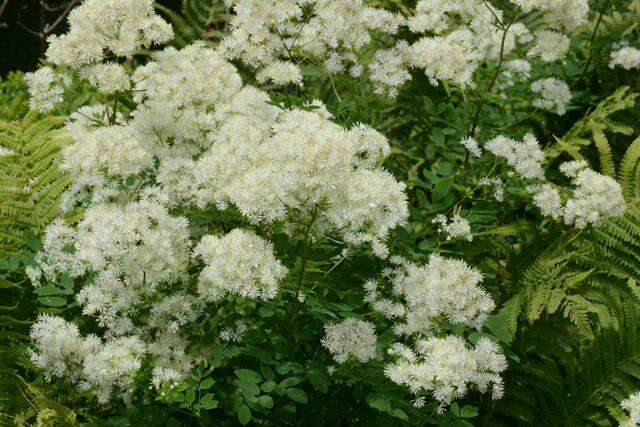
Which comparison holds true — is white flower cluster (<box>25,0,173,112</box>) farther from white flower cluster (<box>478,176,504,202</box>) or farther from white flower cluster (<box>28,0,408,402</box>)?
white flower cluster (<box>478,176,504,202</box>)

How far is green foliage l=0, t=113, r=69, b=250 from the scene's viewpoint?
295 centimetres

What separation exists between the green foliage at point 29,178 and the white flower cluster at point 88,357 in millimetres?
738

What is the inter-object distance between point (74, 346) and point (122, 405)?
604 millimetres

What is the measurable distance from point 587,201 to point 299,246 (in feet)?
3.59

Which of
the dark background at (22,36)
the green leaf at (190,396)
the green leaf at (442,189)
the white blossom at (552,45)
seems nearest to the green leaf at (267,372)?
the green leaf at (190,396)

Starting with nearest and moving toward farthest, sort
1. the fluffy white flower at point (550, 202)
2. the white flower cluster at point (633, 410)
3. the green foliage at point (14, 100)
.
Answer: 1. the white flower cluster at point (633, 410)
2. the fluffy white flower at point (550, 202)
3. the green foliage at point (14, 100)

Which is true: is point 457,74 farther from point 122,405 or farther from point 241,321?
point 122,405

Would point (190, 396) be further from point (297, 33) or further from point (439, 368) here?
point (297, 33)

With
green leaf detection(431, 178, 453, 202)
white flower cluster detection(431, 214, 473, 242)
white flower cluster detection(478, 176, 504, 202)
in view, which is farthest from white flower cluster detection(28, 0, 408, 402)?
white flower cluster detection(478, 176, 504, 202)

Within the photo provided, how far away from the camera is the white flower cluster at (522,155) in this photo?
283 centimetres

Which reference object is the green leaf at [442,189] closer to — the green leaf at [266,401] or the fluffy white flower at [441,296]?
the fluffy white flower at [441,296]

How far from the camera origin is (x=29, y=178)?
3.10 meters

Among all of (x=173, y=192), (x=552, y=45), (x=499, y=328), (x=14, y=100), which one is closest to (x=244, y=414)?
(x=173, y=192)

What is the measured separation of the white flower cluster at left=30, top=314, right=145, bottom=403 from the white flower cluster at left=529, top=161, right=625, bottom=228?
158 centimetres
